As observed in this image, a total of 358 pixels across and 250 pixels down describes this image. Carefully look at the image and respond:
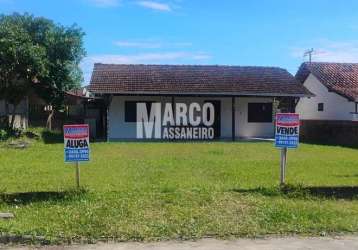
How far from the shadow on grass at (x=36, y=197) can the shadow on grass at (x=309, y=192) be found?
302 centimetres

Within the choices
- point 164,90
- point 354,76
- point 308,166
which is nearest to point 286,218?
point 308,166

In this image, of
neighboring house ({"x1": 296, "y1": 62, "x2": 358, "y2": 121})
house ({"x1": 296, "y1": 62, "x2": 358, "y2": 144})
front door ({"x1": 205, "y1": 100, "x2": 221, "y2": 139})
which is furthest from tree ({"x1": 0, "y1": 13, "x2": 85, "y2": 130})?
neighboring house ({"x1": 296, "y1": 62, "x2": 358, "y2": 121})

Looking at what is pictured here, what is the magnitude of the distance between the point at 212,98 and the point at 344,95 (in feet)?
25.7

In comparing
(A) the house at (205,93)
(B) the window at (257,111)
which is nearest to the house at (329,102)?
(A) the house at (205,93)

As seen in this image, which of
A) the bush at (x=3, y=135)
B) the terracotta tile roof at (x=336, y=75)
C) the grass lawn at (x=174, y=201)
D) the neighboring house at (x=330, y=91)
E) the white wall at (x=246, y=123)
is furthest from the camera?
the terracotta tile roof at (x=336, y=75)

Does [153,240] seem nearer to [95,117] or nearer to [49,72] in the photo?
[49,72]

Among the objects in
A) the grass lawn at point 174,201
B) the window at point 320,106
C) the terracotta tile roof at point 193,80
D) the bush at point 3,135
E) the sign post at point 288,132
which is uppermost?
the terracotta tile roof at point 193,80

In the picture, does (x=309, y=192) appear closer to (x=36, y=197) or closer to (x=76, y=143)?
(x=76, y=143)

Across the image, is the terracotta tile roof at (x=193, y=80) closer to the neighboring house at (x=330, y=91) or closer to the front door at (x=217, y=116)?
the front door at (x=217, y=116)

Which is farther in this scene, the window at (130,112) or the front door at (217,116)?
the front door at (217,116)

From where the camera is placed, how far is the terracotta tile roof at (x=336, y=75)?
34844 mm

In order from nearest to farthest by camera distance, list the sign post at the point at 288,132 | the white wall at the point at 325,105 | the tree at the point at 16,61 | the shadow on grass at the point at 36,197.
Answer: the shadow on grass at the point at 36,197
the sign post at the point at 288,132
the tree at the point at 16,61
the white wall at the point at 325,105

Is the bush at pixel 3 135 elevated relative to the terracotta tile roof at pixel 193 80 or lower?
lower

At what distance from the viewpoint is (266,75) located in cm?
3362
